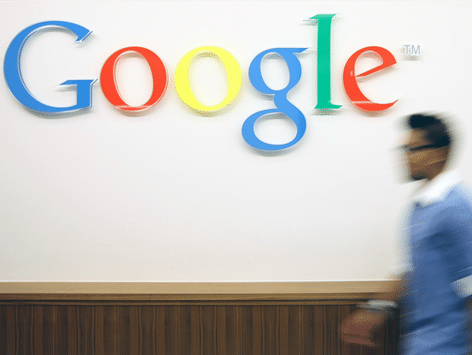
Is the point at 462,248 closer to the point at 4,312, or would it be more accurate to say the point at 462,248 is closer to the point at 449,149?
the point at 449,149

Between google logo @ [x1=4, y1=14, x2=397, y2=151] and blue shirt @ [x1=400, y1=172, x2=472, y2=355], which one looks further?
google logo @ [x1=4, y1=14, x2=397, y2=151]

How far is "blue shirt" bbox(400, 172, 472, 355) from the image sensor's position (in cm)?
111

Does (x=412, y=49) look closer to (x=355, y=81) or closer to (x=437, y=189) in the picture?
(x=355, y=81)

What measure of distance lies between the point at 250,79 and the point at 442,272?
5.42 feet

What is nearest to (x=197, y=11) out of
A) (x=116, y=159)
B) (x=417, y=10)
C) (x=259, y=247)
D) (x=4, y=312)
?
(x=116, y=159)

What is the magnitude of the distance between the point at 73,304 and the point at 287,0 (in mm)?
2405

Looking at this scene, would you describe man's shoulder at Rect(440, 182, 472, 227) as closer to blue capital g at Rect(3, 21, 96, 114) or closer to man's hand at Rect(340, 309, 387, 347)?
man's hand at Rect(340, 309, 387, 347)

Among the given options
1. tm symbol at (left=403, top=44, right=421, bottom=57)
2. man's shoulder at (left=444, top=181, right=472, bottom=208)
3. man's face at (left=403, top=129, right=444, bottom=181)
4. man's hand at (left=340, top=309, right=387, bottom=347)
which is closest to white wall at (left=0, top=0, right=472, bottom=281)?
tm symbol at (left=403, top=44, right=421, bottom=57)

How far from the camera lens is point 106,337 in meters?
2.19

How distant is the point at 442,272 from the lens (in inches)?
44.6

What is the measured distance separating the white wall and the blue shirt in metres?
1.26

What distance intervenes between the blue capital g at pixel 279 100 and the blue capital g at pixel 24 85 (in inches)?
42.4

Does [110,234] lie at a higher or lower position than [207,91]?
lower

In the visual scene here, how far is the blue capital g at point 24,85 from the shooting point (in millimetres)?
2391
